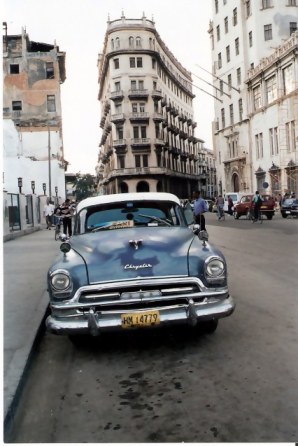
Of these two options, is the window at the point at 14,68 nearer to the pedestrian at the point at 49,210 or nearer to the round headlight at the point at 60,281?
the round headlight at the point at 60,281

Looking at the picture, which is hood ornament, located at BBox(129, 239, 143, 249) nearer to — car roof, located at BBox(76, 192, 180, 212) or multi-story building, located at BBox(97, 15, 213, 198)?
car roof, located at BBox(76, 192, 180, 212)

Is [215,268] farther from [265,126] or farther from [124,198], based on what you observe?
[265,126]

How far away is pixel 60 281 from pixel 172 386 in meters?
1.36

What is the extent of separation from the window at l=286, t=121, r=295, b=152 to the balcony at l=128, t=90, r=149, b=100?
857 inches

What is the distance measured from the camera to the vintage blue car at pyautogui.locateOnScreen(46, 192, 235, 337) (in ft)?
12.2

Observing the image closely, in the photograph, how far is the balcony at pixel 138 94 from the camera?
25.1ft

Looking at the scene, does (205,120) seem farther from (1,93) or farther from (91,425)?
(91,425)

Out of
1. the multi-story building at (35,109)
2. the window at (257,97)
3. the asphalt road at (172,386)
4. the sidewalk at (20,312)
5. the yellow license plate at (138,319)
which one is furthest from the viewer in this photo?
the window at (257,97)

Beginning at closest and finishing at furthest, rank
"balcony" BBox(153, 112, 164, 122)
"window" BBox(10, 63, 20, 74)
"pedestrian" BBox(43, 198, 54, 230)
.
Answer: "window" BBox(10, 63, 20, 74) → "balcony" BBox(153, 112, 164, 122) → "pedestrian" BBox(43, 198, 54, 230)

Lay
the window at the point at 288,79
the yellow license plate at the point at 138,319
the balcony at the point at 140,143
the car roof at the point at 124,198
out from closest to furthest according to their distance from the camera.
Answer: the yellow license plate at the point at 138,319
the car roof at the point at 124,198
the balcony at the point at 140,143
the window at the point at 288,79

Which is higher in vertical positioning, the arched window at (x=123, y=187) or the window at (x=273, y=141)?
the window at (x=273, y=141)

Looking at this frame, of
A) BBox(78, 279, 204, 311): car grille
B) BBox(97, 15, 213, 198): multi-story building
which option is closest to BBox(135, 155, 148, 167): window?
BBox(97, 15, 213, 198): multi-story building

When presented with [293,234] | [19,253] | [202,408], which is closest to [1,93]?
[202,408]

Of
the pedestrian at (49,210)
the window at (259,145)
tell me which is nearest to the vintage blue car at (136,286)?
the pedestrian at (49,210)
